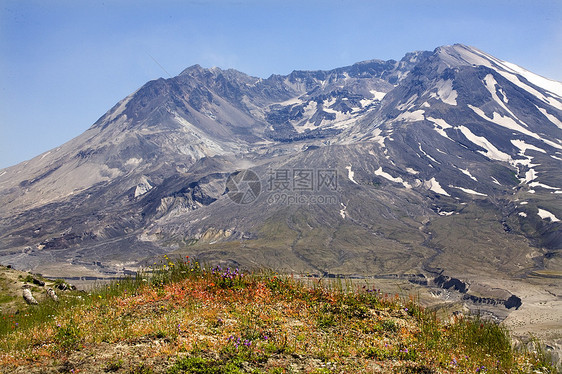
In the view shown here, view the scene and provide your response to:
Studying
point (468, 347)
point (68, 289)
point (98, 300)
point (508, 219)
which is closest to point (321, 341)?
point (468, 347)

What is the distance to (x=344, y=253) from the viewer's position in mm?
130750

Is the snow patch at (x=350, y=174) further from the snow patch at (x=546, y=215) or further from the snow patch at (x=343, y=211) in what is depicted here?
the snow patch at (x=546, y=215)

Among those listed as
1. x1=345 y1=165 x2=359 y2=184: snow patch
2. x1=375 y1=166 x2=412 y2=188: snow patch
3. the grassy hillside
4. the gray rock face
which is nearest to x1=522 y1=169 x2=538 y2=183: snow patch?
x1=375 y1=166 x2=412 y2=188: snow patch

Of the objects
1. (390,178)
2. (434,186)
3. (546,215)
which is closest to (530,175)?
(434,186)

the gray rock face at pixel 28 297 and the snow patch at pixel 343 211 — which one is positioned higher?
the gray rock face at pixel 28 297

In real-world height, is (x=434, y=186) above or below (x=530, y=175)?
below

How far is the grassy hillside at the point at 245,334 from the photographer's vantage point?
7.21 meters

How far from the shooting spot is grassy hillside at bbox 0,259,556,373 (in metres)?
7.21

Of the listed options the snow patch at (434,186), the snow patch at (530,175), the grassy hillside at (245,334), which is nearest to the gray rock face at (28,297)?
the grassy hillside at (245,334)

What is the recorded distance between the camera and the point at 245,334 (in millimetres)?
8102

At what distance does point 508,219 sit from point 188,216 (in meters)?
127

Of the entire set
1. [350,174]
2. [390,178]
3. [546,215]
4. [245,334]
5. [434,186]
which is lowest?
[546,215]

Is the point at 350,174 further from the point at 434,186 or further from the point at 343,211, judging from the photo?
the point at 434,186

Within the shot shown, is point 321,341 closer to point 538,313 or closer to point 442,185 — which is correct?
point 538,313
